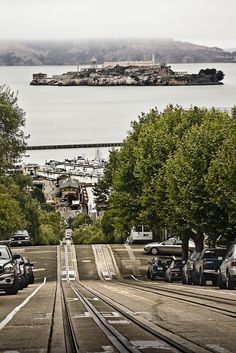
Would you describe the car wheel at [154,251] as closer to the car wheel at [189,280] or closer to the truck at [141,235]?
the truck at [141,235]

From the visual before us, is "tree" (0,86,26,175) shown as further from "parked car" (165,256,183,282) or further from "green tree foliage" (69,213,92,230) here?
"green tree foliage" (69,213,92,230)

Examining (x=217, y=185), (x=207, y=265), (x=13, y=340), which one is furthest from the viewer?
(x=217, y=185)

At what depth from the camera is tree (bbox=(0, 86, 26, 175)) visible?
257 feet

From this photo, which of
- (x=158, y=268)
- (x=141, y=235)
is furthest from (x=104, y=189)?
(x=158, y=268)

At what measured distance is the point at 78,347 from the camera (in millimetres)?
13633

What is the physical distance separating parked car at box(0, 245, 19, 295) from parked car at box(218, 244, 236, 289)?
6722 mm

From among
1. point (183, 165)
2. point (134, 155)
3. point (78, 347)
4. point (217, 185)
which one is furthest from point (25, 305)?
point (134, 155)

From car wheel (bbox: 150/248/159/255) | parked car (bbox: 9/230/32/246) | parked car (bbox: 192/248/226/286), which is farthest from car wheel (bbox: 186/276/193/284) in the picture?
parked car (bbox: 9/230/32/246)

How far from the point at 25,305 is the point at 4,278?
471 centimetres

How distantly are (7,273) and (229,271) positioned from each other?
695 centimetres

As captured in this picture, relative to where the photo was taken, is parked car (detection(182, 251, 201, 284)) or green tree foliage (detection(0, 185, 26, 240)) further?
green tree foliage (detection(0, 185, 26, 240))

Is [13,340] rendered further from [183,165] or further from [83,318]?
[183,165]

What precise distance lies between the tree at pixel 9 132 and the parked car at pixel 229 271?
47592 millimetres

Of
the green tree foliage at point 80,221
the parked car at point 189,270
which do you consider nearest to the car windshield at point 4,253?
the parked car at point 189,270
